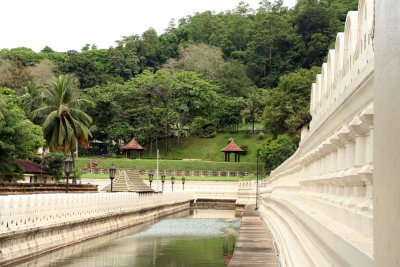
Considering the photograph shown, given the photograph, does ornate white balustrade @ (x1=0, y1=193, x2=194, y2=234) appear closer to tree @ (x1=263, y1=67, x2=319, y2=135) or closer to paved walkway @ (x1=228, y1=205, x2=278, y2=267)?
paved walkway @ (x1=228, y1=205, x2=278, y2=267)

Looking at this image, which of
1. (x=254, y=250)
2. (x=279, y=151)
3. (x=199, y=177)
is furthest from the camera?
(x=199, y=177)

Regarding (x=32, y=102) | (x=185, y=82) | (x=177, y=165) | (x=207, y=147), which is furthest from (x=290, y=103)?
(x=32, y=102)

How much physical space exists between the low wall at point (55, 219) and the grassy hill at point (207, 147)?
48.4 metres

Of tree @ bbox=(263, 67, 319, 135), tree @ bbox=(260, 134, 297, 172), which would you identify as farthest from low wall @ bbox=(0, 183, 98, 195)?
tree @ bbox=(263, 67, 319, 135)

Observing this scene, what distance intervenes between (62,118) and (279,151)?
2110cm

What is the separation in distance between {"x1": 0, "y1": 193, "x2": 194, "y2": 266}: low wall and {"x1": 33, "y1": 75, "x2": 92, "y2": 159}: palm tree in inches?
783

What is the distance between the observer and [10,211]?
14.1 metres

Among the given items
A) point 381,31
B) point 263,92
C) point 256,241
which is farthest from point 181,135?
point 381,31

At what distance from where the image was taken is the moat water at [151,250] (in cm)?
1566

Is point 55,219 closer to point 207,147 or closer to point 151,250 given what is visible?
point 151,250

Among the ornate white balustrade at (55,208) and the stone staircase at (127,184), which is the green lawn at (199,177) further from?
the ornate white balustrade at (55,208)

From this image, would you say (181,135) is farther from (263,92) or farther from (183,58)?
(183,58)

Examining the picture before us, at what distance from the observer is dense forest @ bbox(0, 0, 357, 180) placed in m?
55.5

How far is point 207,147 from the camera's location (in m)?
81.8
